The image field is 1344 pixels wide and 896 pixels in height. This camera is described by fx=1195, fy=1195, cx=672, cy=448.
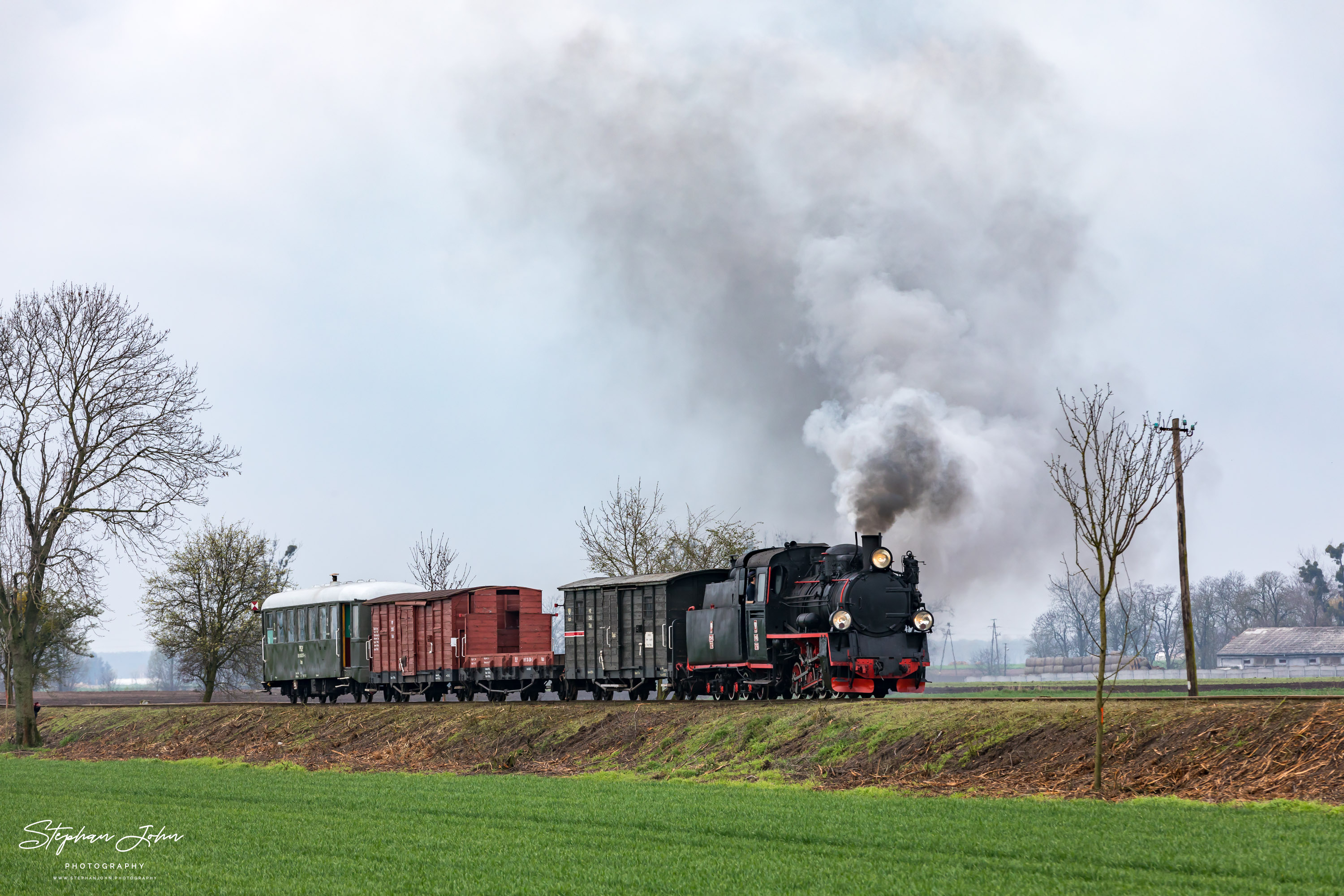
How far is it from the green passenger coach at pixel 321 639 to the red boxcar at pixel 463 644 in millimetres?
808

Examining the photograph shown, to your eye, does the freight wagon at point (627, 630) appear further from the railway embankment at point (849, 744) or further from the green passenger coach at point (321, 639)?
the green passenger coach at point (321, 639)

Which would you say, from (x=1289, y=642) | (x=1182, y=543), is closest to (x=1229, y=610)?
(x=1289, y=642)

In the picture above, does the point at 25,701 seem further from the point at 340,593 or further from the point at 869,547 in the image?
the point at 869,547

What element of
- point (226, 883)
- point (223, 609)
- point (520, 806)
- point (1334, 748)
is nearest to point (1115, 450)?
point (1334, 748)

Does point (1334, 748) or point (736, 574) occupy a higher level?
point (736, 574)

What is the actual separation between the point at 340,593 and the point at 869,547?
865 inches

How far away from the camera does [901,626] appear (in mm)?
26906

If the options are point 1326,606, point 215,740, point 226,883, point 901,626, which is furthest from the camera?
point 1326,606

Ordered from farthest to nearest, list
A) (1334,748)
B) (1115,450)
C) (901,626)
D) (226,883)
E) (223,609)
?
(223,609)
(901,626)
(1115,450)
(1334,748)
(226,883)

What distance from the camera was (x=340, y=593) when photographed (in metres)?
42.0

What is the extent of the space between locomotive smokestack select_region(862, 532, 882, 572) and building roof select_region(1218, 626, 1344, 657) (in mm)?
90674

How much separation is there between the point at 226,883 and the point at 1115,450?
12271mm

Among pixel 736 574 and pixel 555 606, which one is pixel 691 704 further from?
pixel 555 606

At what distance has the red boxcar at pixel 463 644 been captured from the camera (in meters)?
36.1
